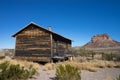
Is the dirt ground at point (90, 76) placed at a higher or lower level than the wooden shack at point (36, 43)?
lower

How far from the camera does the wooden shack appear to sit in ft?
66.2

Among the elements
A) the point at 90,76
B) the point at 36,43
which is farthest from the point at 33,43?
the point at 90,76

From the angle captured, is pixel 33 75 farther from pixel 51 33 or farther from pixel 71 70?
pixel 51 33

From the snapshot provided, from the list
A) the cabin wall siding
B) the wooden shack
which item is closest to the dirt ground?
the wooden shack

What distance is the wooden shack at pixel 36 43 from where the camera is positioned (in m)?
20.2

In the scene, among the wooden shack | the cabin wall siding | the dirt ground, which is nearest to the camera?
the dirt ground

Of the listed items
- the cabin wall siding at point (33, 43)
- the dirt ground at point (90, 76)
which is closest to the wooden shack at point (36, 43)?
the cabin wall siding at point (33, 43)

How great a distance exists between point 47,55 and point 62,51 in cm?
465

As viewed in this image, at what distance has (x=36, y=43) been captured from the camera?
20828mm

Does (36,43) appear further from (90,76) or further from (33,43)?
(90,76)

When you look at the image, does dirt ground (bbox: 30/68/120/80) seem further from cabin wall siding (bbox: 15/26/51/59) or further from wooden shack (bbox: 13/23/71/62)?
cabin wall siding (bbox: 15/26/51/59)

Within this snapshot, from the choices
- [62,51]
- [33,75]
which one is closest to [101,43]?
[62,51]

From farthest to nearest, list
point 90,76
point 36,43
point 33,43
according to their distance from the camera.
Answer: point 33,43 < point 36,43 < point 90,76

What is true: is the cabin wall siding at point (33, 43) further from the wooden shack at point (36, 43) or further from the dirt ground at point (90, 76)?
the dirt ground at point (90, 76)
